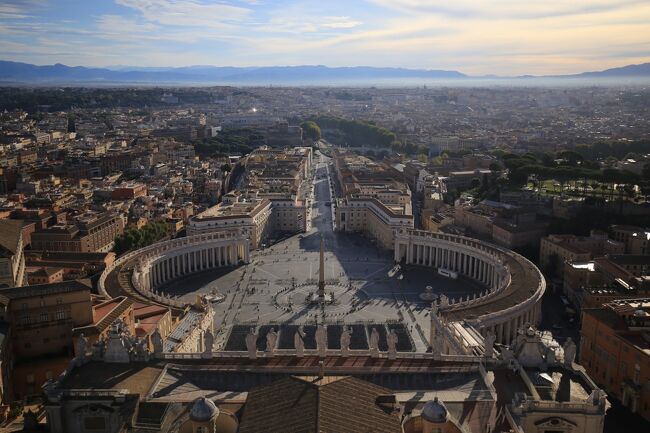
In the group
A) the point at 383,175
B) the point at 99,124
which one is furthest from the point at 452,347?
the point at 99,124

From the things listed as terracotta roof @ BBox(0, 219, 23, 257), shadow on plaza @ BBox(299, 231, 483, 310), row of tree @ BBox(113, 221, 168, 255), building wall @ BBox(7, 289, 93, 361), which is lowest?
shadow on plaza @ BBox(299, 231, 483, 310)

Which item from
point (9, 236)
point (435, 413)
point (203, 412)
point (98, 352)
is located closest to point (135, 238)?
point (9, 236)

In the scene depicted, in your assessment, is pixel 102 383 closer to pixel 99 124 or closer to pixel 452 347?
pixel 452 347

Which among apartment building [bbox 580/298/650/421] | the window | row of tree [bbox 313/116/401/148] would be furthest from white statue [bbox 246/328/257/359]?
row of tree [bbox 313/116/401/148]

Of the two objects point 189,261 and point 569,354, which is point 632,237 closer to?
point 569,354

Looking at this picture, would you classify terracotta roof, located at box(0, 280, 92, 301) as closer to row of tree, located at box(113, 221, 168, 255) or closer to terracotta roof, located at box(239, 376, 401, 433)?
terracotta roof, located at box(239, 376, 401, 433)
